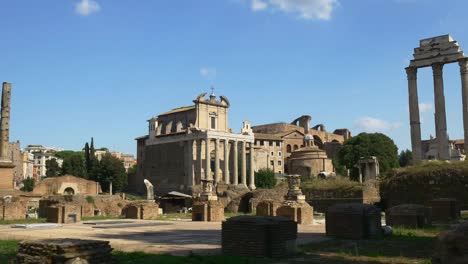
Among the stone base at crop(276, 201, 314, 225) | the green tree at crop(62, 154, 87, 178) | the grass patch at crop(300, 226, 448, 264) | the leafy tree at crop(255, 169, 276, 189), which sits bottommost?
the grass patch at crop(300, 226, 448, 264)

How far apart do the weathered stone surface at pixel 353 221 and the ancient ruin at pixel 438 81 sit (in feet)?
70.2

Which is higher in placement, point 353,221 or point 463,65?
point 463,65

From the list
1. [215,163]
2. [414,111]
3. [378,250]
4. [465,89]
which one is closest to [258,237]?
[378,250]

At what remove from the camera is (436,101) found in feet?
108

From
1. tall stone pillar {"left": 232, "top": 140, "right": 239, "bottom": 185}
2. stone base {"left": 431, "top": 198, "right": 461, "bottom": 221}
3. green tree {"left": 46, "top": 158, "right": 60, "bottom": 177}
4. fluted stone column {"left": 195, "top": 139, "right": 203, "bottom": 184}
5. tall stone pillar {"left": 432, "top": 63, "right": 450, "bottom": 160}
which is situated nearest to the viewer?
stone base {"left": 431, "top": 198, "right": 461, "bottom": 221}

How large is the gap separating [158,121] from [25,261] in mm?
71475

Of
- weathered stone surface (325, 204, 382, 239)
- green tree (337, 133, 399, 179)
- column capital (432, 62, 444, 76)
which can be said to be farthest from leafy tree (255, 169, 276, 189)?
weathered stone surface (325, 204, 382, 239)

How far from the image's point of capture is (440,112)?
32.7 meters

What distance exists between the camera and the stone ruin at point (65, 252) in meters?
6.34

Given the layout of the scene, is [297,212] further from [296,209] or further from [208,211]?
[208,211]

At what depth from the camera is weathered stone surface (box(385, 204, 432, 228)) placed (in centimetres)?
1462

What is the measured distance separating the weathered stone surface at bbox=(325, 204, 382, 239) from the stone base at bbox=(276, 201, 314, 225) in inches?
243

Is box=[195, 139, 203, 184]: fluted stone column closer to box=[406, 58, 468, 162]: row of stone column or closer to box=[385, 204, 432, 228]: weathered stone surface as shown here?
box=[406, 58, 468, 162]: row of stone column

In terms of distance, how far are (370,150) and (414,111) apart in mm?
28586
